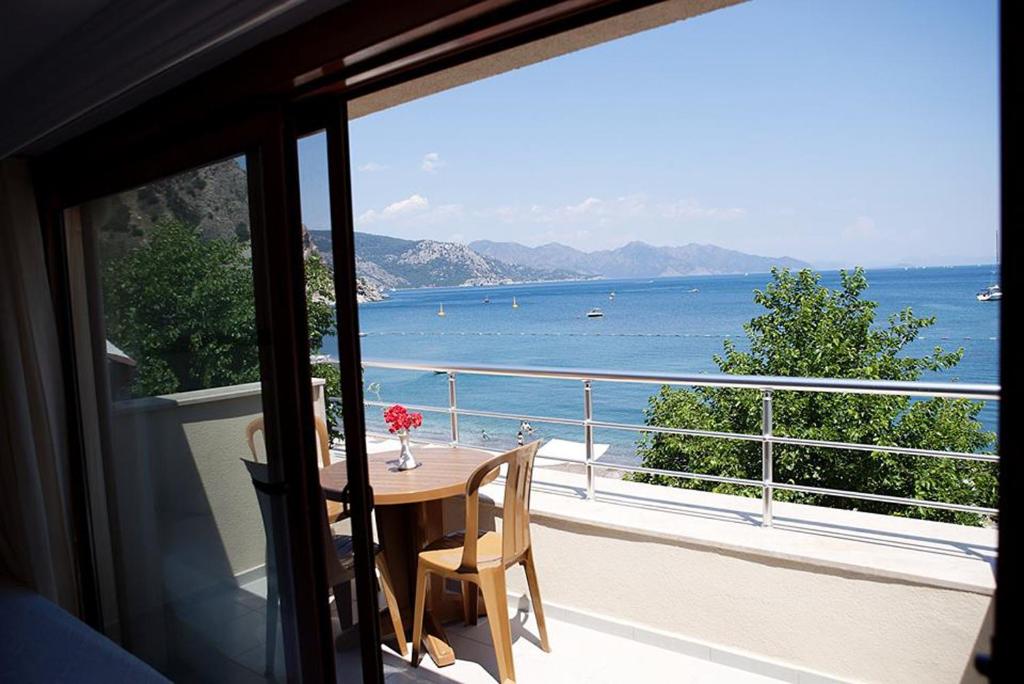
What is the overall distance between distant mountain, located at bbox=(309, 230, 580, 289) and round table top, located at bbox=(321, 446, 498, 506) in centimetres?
2068

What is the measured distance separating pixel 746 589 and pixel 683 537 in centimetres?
28

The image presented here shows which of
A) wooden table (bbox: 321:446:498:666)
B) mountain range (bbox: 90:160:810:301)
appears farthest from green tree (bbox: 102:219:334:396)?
mountain range (bbox: 90:160:810:301)

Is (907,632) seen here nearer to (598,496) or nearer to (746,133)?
(598,496)

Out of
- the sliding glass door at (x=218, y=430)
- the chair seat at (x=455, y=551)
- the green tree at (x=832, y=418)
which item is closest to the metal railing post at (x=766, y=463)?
the chair seat at (x=455, y=551)

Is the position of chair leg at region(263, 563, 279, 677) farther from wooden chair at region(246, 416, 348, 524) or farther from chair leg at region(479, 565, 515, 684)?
chair leg at region(479, 565, 515, 684)

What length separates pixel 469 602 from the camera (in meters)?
2.88

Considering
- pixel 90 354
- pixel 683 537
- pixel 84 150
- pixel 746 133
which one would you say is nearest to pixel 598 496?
pixel 683 537

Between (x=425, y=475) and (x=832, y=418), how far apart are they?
4813mm

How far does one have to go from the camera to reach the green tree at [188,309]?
1639 millimetres

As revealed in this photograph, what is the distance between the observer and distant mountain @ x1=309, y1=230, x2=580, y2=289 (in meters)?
24.1

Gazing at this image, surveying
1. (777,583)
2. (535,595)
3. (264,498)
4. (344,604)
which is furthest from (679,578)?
(264,498)

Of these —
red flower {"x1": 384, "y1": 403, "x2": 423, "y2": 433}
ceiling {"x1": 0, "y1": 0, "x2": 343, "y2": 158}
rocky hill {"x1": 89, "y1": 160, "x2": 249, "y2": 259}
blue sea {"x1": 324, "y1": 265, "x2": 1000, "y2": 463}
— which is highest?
ceiling {"x1": 0, "y1": 0, "x2": 343, "y2": 158}

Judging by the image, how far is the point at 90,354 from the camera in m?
2.43

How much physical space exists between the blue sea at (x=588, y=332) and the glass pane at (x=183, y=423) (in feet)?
39.1
